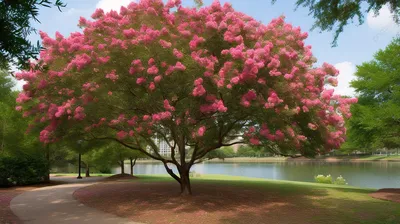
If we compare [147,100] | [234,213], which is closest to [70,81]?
[147,100]

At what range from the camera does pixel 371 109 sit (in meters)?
19.9

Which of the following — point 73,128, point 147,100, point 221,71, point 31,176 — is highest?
point 221,71

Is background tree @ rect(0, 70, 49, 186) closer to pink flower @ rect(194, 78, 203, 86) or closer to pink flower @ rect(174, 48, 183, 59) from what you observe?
pink flower @ rect(174, 48, 183, 59)

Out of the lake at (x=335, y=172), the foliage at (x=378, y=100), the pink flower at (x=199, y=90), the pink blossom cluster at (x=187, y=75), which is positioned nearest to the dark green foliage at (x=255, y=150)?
the lake at (x=335, y=172)

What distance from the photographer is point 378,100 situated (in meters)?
20.8

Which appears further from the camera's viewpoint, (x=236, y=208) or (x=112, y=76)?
(x=236, y=208)

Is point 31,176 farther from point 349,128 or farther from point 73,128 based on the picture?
point 349,128

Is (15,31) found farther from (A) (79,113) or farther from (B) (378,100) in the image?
(B) (378,100)

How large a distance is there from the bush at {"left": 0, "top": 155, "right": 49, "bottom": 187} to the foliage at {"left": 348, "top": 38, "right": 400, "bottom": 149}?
21022mm

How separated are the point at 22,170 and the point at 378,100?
23.3 m

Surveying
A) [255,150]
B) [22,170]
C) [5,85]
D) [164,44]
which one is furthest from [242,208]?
[5,85]

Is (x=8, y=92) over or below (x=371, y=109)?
over

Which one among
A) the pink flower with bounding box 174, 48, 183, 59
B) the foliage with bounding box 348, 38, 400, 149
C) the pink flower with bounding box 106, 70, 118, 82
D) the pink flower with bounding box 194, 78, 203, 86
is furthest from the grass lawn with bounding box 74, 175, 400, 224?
the foliage with bounding box 348, 38, 400, 149

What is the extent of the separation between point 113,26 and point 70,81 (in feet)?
9.52
